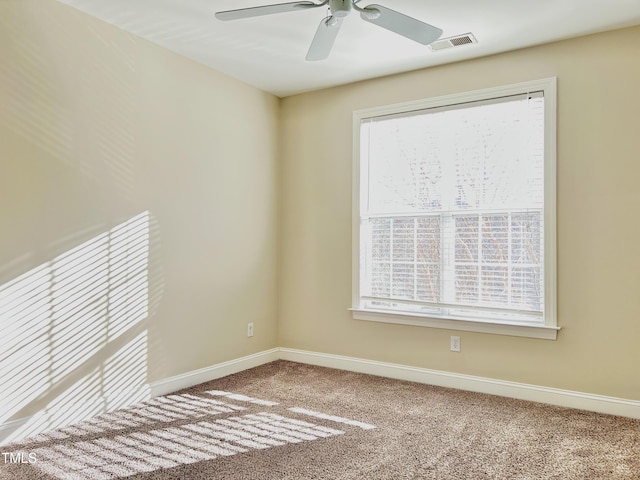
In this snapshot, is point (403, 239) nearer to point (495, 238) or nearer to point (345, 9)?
point (495, 238)

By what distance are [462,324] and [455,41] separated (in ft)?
6.71

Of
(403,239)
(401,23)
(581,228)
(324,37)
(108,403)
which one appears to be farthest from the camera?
(403,239)

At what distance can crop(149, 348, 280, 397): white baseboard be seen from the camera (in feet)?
11.2

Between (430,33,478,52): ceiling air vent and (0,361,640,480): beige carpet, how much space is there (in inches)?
98.6

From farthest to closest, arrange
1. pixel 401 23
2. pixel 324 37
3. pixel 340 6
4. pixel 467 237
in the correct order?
1. pixel 467 237
2. pixel 324 37
3. pixel 401 23
4. pixel 340 6

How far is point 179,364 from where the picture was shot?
11.6 feet

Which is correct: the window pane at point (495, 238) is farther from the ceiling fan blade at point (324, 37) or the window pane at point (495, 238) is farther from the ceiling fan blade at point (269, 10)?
the ceiling fan blade at point (269, 10)

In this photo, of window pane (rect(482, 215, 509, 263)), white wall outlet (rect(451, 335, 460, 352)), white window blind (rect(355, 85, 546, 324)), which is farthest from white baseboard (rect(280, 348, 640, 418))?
window pane (rect(482, 215, 509, 263))

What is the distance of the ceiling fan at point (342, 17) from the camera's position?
227 centimetres

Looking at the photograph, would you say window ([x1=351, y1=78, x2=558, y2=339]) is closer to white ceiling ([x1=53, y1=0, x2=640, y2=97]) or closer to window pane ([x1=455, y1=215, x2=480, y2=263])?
window pane ([x1=455, y1=215, x2=480, y2=263])

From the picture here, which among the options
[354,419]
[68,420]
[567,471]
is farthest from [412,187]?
[68,420]

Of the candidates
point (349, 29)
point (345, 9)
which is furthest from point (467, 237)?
point (345, 9)

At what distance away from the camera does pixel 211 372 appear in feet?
12.5

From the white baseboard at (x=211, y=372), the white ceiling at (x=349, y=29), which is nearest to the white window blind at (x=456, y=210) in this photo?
the white ceiling at (x=349, y=29)
